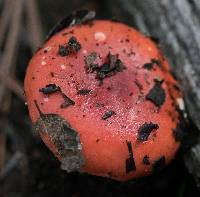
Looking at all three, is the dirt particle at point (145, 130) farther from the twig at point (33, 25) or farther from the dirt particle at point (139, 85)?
the twig at point (33, 25)

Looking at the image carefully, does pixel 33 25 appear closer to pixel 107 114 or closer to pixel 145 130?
pixel 107 114

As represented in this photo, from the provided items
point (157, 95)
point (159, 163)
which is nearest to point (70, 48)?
point (157, 95)

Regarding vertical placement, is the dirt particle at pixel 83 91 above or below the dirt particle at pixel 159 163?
above

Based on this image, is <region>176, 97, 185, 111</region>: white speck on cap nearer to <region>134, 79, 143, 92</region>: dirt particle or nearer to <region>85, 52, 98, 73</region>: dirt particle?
<region>134, 79, 143, 92</region>: dirt particle

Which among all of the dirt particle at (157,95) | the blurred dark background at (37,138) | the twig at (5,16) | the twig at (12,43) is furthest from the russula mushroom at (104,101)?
the twig at (5,16)

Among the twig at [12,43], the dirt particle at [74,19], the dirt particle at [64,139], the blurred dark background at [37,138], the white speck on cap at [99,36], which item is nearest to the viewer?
the dirt particle at [64,139]

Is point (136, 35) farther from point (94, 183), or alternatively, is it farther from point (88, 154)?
point (94, 183)
